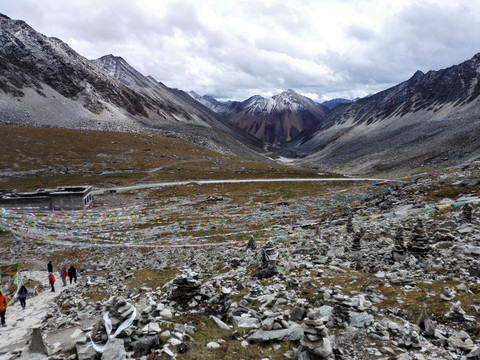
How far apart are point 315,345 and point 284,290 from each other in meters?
5.49

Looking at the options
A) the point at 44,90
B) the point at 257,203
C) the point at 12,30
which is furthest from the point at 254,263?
the point at 12,30

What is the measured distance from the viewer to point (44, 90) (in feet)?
550

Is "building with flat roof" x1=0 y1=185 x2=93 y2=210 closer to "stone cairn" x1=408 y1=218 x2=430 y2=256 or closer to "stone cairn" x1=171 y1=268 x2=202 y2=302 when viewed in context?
"stone cairn" x1=171 y1=268 x2=202 y2=302

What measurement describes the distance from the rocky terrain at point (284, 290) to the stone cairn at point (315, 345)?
37 millimetres

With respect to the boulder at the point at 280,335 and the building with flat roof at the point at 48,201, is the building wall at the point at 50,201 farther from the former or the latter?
the boulder at the point at 280,335

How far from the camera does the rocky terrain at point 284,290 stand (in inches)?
377

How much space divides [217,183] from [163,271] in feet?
183

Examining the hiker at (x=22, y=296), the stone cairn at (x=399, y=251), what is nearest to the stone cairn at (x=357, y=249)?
the stone cairn at (x=399, y=251)

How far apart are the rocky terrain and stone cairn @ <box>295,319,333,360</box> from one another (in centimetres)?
4

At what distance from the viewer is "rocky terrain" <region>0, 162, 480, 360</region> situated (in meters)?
9.59

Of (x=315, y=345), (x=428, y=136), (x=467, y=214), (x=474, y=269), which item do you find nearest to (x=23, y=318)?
(x=315, y=345)

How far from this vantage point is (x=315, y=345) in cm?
875

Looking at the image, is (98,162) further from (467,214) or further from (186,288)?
(467,214)

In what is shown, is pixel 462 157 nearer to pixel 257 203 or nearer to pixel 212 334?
pixel 257 203
